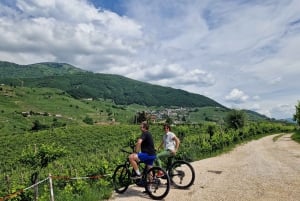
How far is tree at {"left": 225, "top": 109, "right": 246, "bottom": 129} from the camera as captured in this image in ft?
196

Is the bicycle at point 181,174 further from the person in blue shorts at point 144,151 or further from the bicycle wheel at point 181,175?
the person in blue shorts at point 144,151

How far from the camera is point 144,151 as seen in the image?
11.2 m

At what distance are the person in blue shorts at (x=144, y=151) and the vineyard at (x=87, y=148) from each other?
4.90 ft

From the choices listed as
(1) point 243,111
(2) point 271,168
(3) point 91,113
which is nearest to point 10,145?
(1) point 243,111

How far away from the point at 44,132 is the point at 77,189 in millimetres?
80531

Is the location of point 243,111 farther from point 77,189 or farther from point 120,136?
point 77,189

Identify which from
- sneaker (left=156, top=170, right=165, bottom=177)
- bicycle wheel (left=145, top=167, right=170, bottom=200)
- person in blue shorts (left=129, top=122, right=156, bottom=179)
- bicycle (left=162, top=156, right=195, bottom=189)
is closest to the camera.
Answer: sneaker (left=156, top=170, right=165, bottom=177)

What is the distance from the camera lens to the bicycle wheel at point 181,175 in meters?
12.2

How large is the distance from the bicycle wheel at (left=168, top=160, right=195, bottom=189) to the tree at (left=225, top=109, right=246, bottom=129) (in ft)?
162

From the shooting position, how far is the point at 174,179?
40.9ft

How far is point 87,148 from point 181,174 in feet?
213

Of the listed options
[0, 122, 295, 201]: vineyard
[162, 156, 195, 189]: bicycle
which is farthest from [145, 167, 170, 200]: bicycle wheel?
[0, 122, 295, 201]: vineyard

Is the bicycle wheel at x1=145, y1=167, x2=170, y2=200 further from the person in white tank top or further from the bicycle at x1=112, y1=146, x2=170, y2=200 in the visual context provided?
the person in white tank top

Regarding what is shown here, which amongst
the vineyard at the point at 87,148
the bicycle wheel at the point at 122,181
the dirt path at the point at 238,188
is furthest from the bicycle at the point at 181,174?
the vineyard at the point at 87,148
